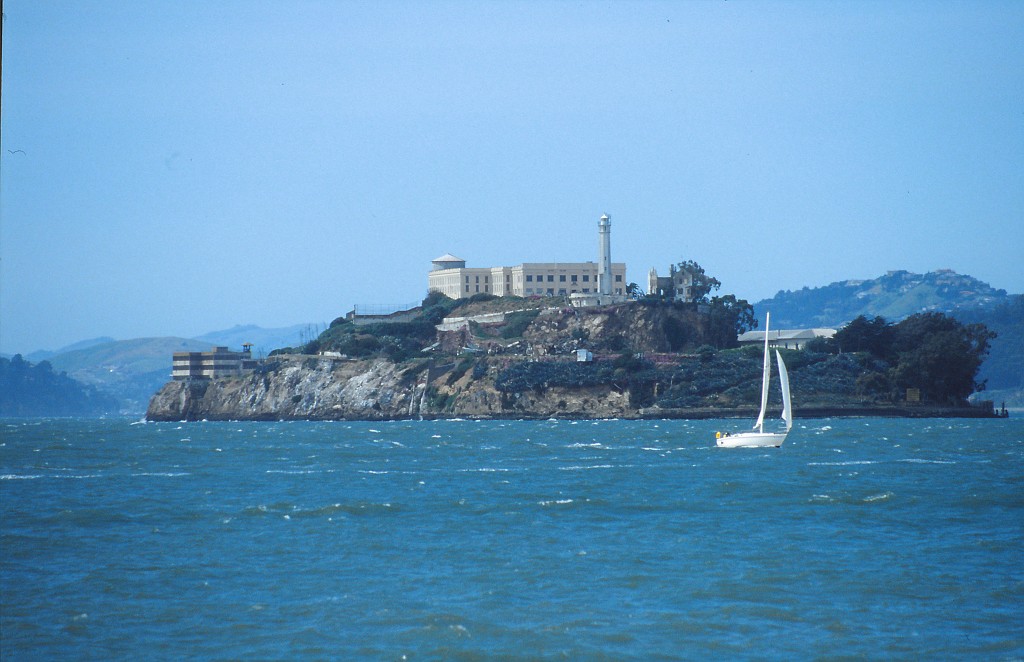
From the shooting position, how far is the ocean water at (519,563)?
21891 mm

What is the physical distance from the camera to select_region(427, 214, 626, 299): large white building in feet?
534

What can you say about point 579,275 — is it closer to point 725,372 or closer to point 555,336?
point 555,336

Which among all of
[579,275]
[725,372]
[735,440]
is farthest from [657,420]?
[735,440]

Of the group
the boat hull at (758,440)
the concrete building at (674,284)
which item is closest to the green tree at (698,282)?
the concrete building at (674,284)

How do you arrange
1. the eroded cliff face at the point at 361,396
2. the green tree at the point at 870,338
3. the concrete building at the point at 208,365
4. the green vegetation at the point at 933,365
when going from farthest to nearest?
1. the concrete building at the point at 208,365
2. the green tree at the point at 870,338
3. the eroded cliff face at the point at 361,396
4. the green vegetation at the point at 933,365

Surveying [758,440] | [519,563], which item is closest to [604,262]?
[758,440]

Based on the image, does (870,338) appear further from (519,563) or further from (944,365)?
(519,563)

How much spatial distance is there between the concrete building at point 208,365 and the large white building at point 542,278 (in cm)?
3306

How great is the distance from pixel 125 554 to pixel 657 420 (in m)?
101

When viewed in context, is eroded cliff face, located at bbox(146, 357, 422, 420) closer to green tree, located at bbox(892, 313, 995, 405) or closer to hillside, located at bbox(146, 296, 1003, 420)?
hillside, located at bbox(146, 296, 1003, 420)

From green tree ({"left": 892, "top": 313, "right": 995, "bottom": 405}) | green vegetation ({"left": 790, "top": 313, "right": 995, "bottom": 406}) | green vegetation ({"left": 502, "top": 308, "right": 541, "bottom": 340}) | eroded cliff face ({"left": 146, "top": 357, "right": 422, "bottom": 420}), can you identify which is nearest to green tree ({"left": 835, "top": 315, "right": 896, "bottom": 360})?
green vegetation ({"left": 790, "top": 313, "right": 995, "bottom": 406})

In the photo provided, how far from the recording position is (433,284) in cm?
18825

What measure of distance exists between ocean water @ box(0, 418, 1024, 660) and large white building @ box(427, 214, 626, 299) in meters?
107

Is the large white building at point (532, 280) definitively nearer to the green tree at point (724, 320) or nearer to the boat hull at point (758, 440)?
the green tree at point (724, 320)
